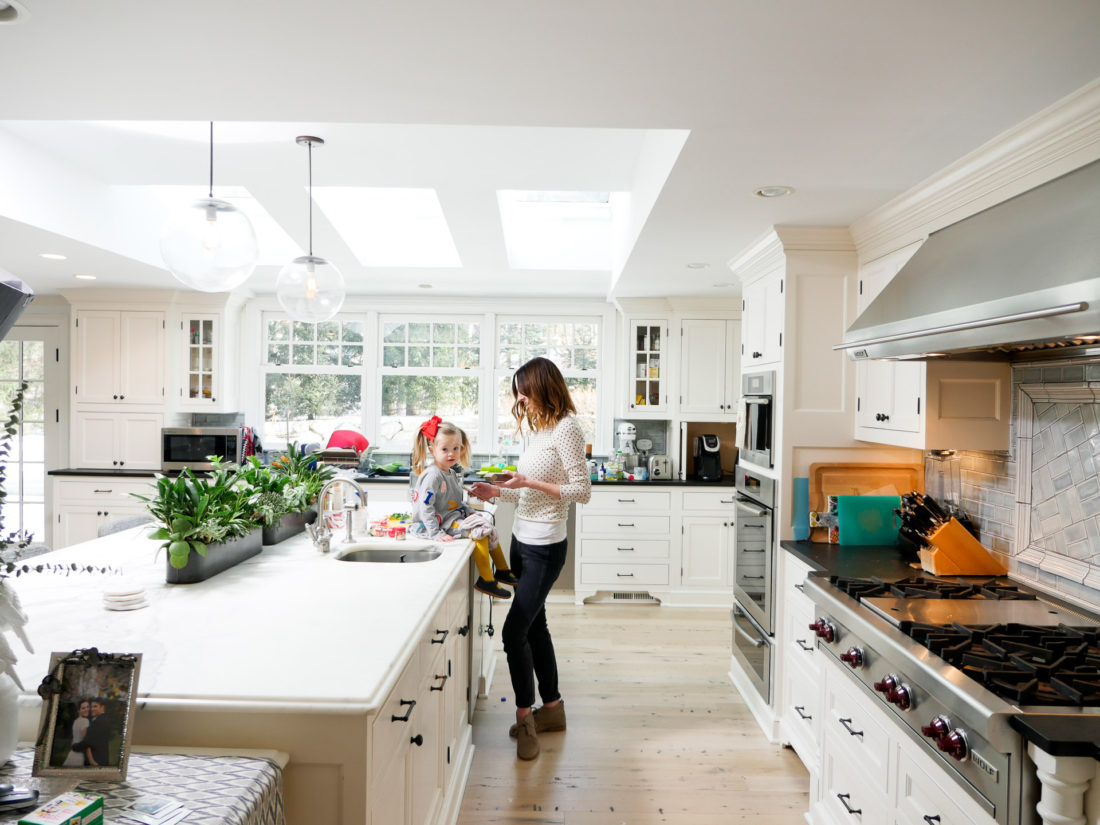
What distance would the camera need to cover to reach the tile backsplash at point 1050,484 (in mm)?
2074

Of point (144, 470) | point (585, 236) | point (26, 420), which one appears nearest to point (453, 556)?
point (585, 236)

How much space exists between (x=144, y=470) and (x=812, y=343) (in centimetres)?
486

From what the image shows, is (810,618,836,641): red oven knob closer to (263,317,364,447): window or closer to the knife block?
the knife block

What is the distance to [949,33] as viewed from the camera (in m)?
1.51

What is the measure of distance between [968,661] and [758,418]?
1.87 m

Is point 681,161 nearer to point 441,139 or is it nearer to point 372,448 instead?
point 441,139

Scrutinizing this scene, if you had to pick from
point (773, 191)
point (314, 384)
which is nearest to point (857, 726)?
point (773, 191)

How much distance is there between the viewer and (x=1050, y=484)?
2250 mm

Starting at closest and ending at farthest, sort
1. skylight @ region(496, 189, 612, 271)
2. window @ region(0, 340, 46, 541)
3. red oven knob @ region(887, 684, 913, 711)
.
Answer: red oven knob @ region(887, 684, 913, 711) → skylight @ region(496, 189, 612, 271) → window @ region(0, 340, 46, 541)

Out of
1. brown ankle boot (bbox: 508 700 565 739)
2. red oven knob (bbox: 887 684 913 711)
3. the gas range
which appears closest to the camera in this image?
the gas range

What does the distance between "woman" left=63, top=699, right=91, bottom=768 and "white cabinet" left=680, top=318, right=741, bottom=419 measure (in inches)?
180

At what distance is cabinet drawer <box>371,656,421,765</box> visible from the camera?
1.40m

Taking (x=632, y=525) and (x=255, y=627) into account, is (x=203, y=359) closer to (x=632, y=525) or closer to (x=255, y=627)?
(x=632, y=525)

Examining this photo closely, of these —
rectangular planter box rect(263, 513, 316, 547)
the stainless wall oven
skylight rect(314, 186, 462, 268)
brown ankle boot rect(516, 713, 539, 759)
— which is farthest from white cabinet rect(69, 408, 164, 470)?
the stainless wall oven
